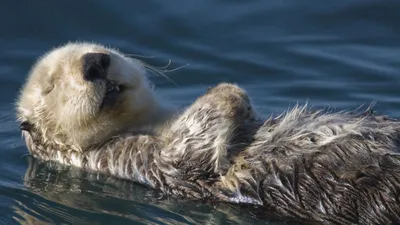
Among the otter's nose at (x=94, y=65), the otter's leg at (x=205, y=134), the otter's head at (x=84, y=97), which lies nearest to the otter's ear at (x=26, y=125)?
the otter's head at (x=84, y=97)

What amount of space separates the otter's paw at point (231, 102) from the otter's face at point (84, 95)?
23.7 inches

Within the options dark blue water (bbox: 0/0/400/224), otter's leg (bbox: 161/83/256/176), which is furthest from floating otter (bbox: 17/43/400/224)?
dark blue water (bbox: 0/0/400/224)

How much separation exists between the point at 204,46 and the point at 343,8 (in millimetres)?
1776

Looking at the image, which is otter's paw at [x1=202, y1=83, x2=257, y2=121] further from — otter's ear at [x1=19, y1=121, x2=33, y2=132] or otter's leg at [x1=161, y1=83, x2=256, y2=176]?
otter's ear at [x1=19, y1=121, x2=33, y2=132]

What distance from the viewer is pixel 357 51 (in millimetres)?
9742

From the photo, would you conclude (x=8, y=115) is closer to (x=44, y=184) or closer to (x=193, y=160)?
(x=44, y=184)

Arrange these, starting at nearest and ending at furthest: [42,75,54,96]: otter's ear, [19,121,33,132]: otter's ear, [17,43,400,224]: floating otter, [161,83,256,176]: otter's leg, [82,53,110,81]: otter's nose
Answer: [17,43,400,224]: floating otter < [161,83,256,176]: otter's leg < [82,53,110,81]: otter's nose < [42,75,54,96]: otter's ear < [19,121,33,132]: otter's ear

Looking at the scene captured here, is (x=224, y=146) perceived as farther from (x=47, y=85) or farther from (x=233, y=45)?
(x=233, y=45)

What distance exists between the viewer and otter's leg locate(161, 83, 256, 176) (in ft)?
20.0

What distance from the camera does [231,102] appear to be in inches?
245

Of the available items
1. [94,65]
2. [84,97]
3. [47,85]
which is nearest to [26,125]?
[47,85]

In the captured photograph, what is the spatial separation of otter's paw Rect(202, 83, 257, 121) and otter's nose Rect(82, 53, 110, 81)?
721 mm

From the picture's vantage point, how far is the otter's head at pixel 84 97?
629 cm

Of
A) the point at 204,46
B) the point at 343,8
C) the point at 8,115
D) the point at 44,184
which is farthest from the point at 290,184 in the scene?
the point at 343,8
